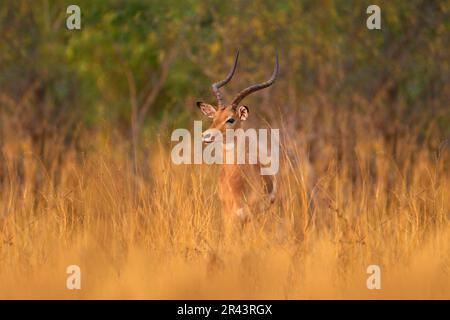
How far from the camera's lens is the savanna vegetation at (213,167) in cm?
693

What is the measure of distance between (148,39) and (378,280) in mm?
8505

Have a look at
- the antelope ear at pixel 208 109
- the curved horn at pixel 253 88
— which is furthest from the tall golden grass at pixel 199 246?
the antelope ear at pixel 208 109

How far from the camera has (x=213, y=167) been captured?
945 cm

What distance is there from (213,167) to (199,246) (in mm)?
2236

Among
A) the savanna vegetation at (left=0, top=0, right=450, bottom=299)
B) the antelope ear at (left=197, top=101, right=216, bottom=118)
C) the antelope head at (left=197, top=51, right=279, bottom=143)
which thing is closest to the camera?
the savanna vegetation at (left=0, top=0, right=450, bottom=299)

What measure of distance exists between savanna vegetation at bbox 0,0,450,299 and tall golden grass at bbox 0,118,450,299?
18 millimetres

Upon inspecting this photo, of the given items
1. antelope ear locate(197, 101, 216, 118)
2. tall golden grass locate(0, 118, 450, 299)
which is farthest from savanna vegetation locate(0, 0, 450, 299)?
antelope ear locate(197, 101, 216, 118)

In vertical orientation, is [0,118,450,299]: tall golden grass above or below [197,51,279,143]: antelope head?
below

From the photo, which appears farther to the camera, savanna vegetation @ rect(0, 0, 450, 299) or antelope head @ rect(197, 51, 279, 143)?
antelope head @ rect(197, 51, 279, 143)

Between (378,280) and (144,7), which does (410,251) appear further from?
(144,7)

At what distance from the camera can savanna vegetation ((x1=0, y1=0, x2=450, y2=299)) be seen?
6934mm

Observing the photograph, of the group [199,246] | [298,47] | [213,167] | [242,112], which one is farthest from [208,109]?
[298,47]

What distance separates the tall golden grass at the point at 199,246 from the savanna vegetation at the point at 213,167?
0.06 feet

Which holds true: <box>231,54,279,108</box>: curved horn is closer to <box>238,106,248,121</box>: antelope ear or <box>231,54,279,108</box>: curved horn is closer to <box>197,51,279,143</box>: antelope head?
<box>197,51,279,143</box>: antelope head
